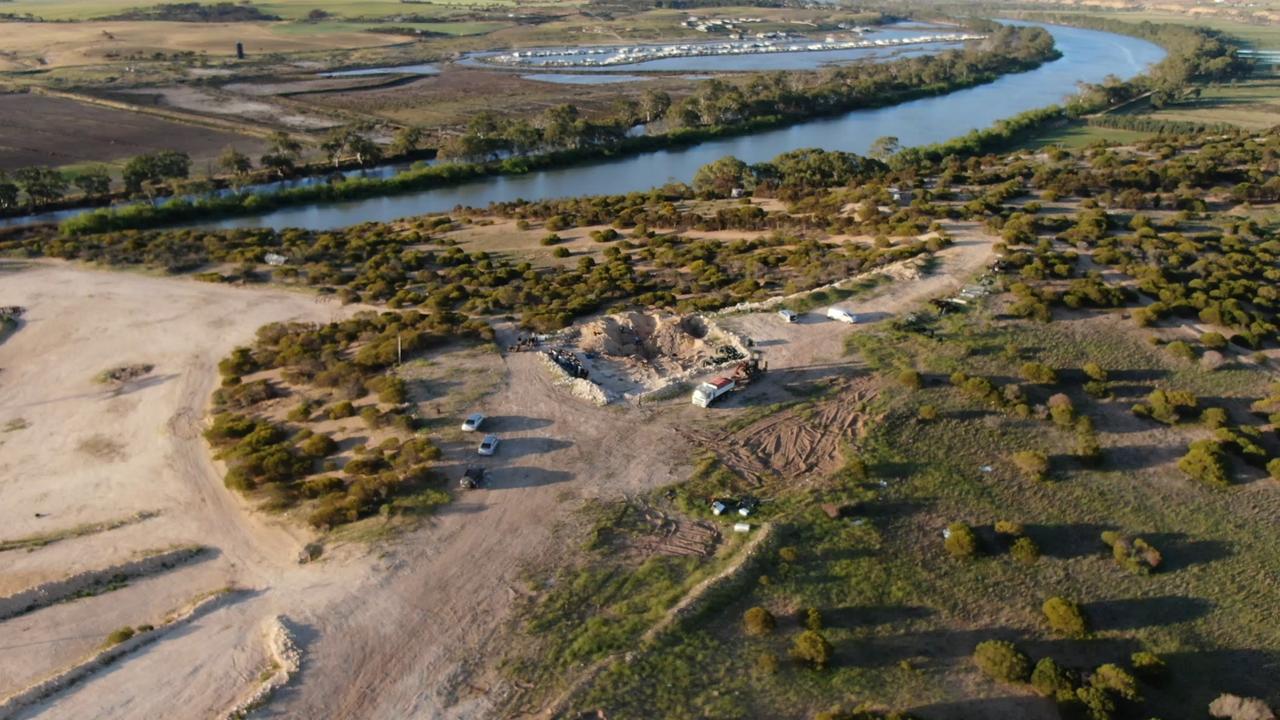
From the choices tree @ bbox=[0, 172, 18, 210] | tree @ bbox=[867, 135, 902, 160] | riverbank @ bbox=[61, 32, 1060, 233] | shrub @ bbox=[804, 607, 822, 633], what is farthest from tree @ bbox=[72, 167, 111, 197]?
tree @ bbox=[867, 135, 902, 160]

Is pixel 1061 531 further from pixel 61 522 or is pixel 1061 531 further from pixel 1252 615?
pixel 61 522

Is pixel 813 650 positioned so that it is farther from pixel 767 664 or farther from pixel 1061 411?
pixel 1061 411

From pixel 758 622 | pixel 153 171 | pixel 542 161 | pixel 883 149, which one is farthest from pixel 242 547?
pixel 883 149

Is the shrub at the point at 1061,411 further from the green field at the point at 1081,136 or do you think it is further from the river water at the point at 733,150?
the green field at the point at 1081,136

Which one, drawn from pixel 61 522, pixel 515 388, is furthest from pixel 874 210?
pixel 61 522

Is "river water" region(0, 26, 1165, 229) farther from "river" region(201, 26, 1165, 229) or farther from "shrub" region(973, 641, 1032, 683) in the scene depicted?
"shrub" region(973, 641, 1032, 683)
